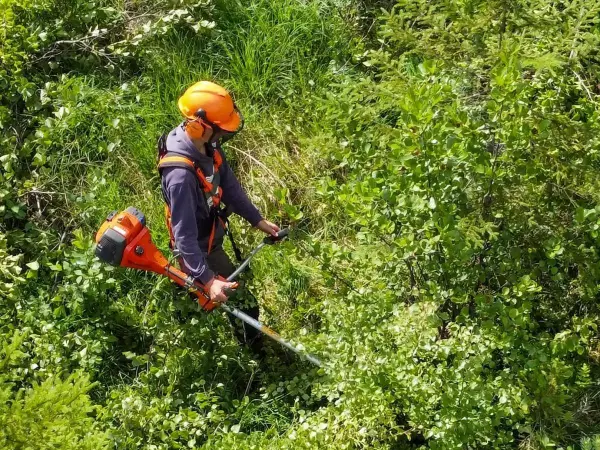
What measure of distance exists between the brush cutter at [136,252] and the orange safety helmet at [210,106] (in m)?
0.71

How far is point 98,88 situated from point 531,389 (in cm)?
389

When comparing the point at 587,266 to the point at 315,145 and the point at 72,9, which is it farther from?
the point at 72,9

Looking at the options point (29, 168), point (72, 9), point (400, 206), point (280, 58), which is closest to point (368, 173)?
point (400, 206)

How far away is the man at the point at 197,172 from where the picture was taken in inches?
151

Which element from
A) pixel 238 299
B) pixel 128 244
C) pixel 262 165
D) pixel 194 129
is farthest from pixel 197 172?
pixel 262 165

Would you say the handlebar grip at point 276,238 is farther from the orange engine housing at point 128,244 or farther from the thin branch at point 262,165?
the thin branch at point 262,165

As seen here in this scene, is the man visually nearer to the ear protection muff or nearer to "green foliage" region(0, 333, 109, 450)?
the ear protection muff

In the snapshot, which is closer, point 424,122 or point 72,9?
point 424,122

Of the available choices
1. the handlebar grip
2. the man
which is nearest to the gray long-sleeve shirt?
the man

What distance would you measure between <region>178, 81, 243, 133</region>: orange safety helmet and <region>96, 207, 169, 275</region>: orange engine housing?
0.70 metres

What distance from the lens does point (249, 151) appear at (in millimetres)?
Result: 5363

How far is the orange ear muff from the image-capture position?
3.82 m

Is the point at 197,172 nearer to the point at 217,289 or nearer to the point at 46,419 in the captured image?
the point at 217,289

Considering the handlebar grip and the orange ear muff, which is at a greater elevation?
the orange ear muff
